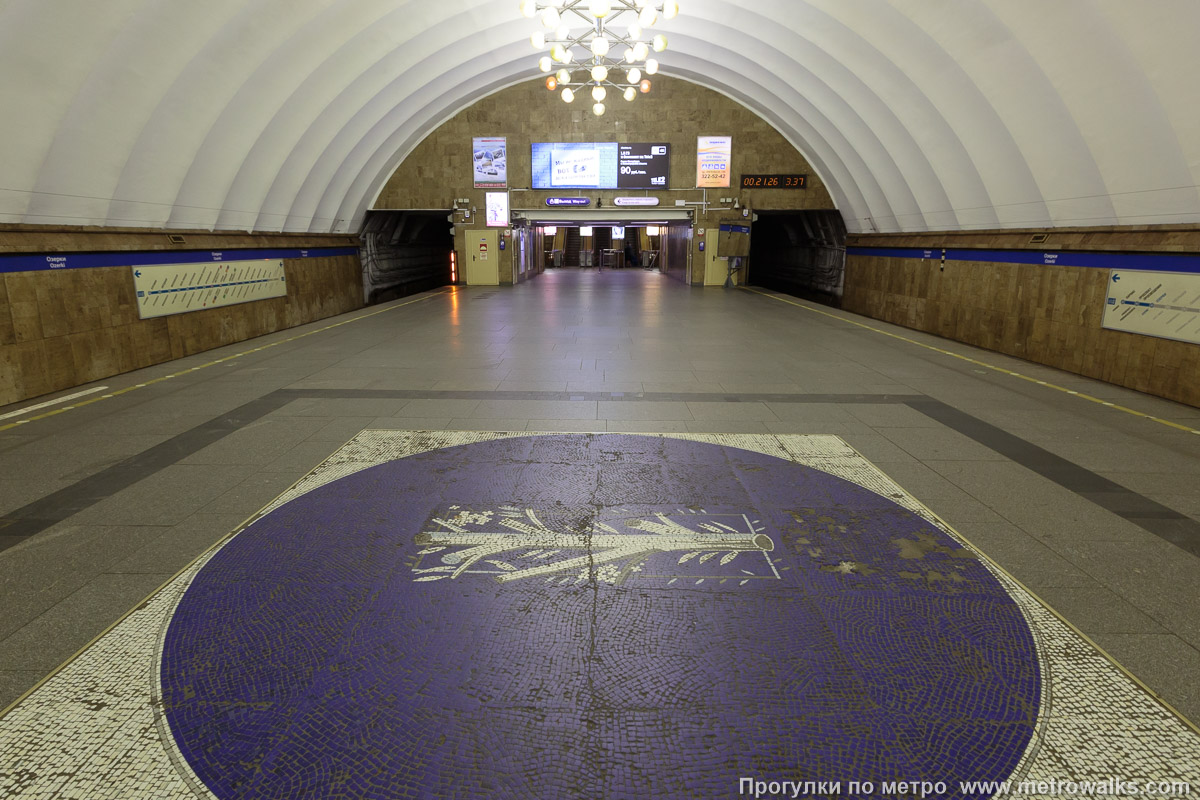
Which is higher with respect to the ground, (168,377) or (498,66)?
(498,66)

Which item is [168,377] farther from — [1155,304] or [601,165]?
[601,165]

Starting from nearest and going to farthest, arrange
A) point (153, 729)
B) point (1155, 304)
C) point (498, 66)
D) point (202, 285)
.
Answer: point (153, 729) < point (1155, 304) < point (202, 285) < point (498, 66)

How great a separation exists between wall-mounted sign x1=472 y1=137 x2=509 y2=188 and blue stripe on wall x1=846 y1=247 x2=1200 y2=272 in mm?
15428

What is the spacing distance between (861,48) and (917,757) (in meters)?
14.8

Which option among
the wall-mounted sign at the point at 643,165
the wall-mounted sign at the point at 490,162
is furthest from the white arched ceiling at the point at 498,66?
the wall-mounted sign at the point at 643,165

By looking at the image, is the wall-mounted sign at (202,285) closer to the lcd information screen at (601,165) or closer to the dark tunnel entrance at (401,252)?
the dark tunnel entrance at (401,252)

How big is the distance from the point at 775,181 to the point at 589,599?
23909 mm

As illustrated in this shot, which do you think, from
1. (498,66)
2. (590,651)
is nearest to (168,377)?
(590,651)

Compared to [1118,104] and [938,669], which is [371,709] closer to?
[938,669]

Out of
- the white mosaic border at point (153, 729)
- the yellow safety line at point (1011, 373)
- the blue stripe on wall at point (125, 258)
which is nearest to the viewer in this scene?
the white mosaic border at point (153, 729)

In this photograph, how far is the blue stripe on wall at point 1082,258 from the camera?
8.29 metres

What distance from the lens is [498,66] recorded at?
20.2 meters

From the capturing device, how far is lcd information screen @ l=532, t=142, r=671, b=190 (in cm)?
2450

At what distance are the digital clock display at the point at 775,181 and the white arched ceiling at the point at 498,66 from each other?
4647 millimetres
